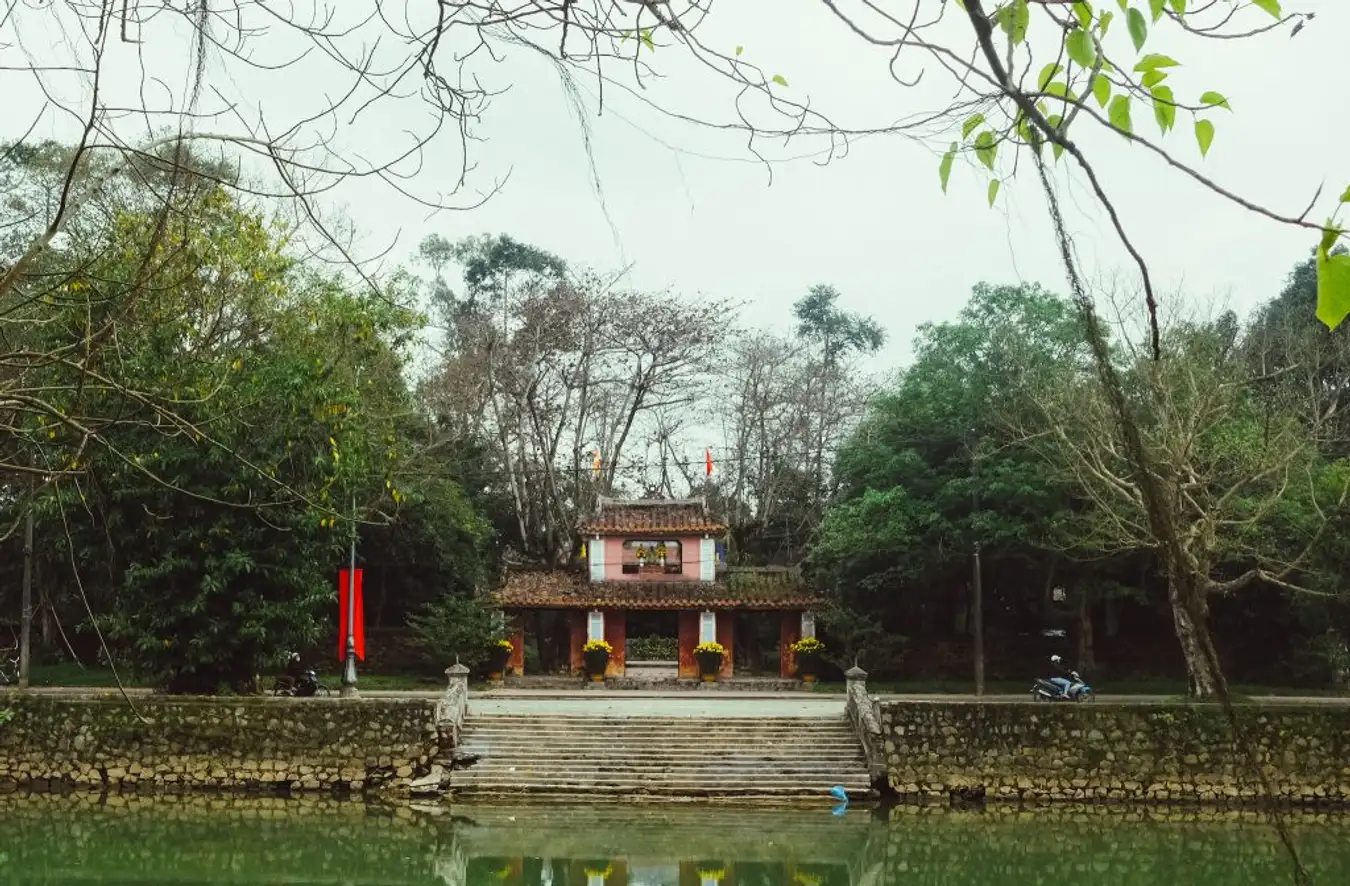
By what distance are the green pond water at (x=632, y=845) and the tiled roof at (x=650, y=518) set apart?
10.5 metres

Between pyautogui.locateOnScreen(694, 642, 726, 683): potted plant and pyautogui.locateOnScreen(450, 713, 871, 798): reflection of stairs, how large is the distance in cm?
712

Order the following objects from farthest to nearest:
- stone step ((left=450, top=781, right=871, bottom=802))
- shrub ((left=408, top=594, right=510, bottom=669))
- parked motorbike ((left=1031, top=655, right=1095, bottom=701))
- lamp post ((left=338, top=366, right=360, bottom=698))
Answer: shrub ((left=408, top=594, right=510, bottom=669)) < lamp post ((left=338, top=366, right=360, bottom=698)) < parked motorbike ((left=1031, top=655, right=1095, bottom=701)) < stone step ((left=450, top=781, right=871, bottom=802))

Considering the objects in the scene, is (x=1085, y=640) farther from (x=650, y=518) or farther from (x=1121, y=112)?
(x=1121, y=112)

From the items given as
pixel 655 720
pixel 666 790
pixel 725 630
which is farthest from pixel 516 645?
pixel 666 790

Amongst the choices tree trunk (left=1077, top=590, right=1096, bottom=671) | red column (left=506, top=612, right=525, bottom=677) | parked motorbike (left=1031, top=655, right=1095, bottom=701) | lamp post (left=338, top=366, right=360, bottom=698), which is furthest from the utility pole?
tree trunk (left=1077, top=590, right=1096, bottom=671)

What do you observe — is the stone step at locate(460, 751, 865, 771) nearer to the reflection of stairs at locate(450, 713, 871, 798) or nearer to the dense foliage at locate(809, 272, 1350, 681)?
the reflection of stairs at locate(450, 713, 871, 798)

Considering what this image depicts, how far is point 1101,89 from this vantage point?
129 cm

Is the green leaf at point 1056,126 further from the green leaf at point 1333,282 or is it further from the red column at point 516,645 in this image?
the red column at point 516,645

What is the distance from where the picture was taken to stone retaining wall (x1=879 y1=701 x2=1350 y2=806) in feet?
41.7

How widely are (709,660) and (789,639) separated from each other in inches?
60.6

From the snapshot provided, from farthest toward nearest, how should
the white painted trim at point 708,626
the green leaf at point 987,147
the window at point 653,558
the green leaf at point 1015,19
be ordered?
the window at point 653,558
the white painted trim at point 708,626
the green leaf at point 987,147
the green leaf at point 1015,19

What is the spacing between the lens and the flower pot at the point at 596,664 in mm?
21281

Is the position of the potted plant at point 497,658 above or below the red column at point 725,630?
below

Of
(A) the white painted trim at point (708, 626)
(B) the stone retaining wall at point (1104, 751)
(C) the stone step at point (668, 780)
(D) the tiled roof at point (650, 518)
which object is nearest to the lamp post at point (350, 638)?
(C) the stone step at point (668, 780)
